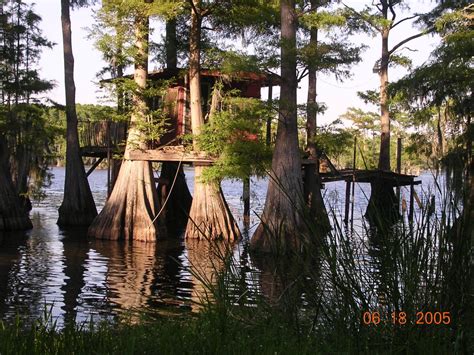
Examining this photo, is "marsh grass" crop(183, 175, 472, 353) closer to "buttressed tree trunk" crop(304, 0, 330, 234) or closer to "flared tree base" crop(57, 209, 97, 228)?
"buttressed tree trunk" crop(304, 0, 330, 234)

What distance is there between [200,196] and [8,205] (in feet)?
27.4

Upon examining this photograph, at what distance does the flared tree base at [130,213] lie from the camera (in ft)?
81.8

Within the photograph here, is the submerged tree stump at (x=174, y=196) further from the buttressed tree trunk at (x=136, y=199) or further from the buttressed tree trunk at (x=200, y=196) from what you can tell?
the buttressed tree trunk at (x=200, y=196)

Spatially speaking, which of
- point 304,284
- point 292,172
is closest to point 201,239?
point 292,172

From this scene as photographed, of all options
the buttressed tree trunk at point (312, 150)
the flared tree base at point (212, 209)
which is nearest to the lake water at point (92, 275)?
the flared tree base at point (212, 209)

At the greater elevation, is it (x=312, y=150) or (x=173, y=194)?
(x=312, y=150)

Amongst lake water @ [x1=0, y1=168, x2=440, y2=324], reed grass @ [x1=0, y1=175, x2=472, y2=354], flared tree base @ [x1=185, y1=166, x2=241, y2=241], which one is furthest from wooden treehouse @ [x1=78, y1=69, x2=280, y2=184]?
reed grass @ [x1=0, y1=175, x2=472, y2=354]

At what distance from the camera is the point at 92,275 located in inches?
693

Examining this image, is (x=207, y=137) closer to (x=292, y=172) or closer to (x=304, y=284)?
(x=292, y=172)

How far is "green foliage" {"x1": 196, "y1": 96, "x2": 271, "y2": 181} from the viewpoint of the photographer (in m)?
23.6

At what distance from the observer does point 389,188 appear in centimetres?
3522

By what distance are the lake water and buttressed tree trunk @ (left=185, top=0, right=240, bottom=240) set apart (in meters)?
0.94
